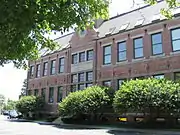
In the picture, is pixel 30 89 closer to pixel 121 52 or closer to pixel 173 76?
pixel 121 52

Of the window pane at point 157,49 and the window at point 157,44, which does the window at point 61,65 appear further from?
the window pane at point 157,49

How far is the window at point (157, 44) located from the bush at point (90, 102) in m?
5.61

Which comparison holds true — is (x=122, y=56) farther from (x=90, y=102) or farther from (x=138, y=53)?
(x=90, y=102)

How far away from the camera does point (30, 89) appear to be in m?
43.3

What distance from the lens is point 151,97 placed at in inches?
785

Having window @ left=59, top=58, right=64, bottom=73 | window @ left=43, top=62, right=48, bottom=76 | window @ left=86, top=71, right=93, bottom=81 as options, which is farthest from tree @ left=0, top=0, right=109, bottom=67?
window @ left=43, top=62, right=48, bottom=76

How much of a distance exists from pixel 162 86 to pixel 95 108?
7400 millimetres

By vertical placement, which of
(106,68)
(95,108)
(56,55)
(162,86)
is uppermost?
(56,55)

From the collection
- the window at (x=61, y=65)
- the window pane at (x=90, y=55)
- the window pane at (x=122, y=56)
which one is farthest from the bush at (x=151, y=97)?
the window at (x=61, y=65)

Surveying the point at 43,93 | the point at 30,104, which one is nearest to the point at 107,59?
the point at 30,104

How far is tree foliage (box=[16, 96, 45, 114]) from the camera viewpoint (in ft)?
121

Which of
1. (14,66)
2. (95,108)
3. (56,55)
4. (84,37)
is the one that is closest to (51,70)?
(56,55)

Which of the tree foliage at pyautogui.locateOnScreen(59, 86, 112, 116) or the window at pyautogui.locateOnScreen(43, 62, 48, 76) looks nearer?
the tree foliage at pyautogui.locateOnScreen(59, 86, 112, 116)

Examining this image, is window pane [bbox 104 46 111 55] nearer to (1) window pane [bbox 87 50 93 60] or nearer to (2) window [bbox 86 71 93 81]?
(1) window pane [bbox 87 50 93 60]
